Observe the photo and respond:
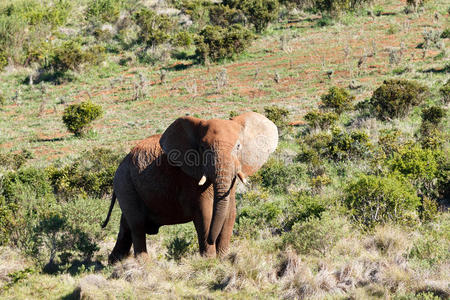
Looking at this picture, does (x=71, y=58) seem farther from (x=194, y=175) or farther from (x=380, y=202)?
(x=194, y=175)

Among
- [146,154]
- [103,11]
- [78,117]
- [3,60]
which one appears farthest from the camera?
[103,11]

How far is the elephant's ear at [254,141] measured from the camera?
7160 millimetres

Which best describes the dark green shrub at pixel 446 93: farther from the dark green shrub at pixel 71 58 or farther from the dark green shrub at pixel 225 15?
the dark green shrub at pixel 225 15

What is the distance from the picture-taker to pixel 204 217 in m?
7.22

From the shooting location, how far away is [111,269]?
7.64 m

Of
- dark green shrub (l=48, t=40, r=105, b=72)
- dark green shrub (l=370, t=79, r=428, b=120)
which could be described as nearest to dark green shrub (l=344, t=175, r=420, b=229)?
dark green shrub (l=370, t=79, r=428, b=120)

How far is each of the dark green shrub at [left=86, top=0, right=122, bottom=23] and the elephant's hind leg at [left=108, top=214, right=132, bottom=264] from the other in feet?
203

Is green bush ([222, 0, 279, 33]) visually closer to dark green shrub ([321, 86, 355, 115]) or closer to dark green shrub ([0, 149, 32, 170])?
dark green shrub ([321, 86, 355, 115])

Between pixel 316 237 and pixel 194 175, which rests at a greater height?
pixel 194 175

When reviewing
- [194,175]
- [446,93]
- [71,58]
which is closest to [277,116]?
[446,93]

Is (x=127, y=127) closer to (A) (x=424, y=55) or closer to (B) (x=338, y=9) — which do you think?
(A) (x=424, y=55)

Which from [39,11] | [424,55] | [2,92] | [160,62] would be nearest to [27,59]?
[2,92]

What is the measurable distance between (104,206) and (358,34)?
4159cm

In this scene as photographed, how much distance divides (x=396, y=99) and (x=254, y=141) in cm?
1628
